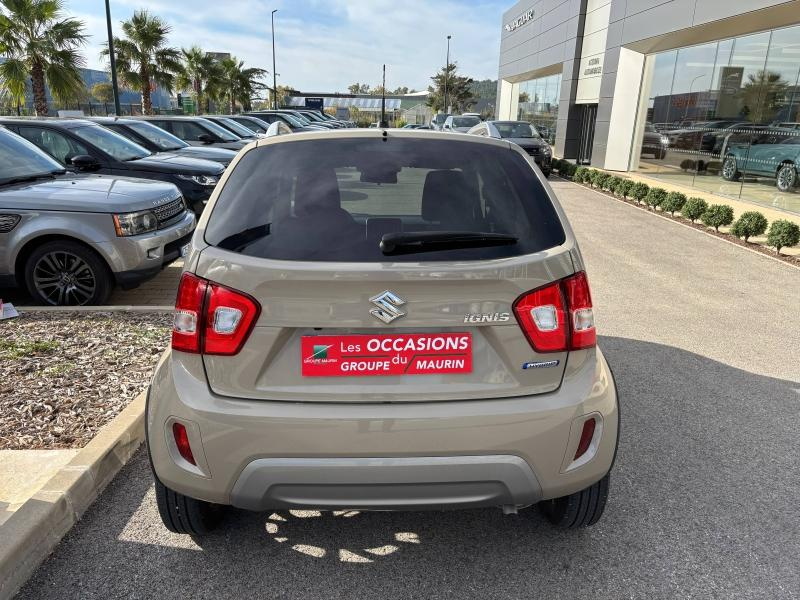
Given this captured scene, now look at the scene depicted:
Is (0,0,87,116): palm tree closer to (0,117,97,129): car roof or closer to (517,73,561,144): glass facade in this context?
(0,117,97,129): car roof

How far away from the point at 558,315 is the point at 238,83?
53377 mm

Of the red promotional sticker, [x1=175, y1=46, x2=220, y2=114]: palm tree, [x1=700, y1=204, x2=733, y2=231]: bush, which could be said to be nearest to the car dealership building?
[x1=700, y1=204, x2=733, y2=231]: bush

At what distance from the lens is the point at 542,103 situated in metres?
32.3

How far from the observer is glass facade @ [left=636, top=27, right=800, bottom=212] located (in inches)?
492

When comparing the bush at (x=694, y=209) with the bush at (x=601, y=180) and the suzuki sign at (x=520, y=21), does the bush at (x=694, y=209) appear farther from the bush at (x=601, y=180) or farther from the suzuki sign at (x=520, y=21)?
the suzuki sign at (x=520, y=21)

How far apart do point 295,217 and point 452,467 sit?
107cm

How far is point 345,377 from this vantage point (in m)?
2.08

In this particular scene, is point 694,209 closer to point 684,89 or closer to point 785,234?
point 785,234

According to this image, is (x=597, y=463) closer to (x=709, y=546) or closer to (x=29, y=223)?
(x=709, y=546)

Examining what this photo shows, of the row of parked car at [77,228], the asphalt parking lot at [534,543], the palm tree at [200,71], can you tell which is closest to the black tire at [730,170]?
the asphalt parking lot at [534,543]

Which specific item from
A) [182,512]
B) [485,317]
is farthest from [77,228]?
[485,317]

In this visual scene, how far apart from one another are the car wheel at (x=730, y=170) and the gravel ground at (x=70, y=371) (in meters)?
13.8

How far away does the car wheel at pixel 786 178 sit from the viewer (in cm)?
1202

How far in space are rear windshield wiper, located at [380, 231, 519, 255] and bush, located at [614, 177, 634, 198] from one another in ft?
44.4
